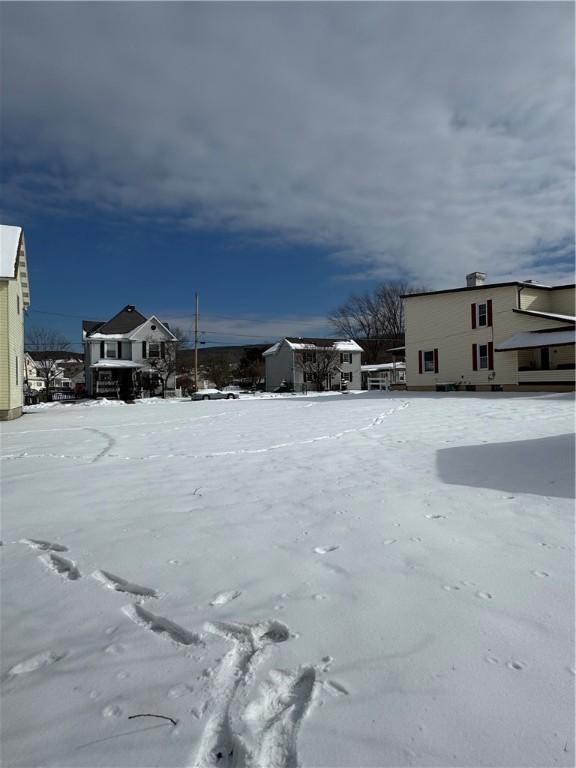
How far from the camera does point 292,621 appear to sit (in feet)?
8.25

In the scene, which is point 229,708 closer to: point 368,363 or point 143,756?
point 143,756

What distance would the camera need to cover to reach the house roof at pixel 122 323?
39.8m

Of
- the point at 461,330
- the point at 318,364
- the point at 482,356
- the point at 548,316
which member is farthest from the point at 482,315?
the point at 318,364

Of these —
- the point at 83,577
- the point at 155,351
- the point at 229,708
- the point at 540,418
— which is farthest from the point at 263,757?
the point at 155,351

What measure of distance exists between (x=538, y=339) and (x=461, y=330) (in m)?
4.94

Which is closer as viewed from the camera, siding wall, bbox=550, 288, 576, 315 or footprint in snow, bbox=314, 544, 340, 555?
footprint in snow, bbox=314, 544, 340, 555

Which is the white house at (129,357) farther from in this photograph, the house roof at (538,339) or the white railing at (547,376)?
the white railing at (547,376)

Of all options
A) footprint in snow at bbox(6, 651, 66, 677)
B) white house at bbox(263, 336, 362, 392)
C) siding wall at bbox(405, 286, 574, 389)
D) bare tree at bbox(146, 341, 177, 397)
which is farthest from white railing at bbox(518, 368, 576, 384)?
bare tree at bbox(146, 341, 177, 397)

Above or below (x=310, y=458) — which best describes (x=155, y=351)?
above

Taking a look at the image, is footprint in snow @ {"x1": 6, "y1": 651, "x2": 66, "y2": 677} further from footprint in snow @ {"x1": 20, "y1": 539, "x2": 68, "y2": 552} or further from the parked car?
the parked car

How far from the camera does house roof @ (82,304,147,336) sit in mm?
39828

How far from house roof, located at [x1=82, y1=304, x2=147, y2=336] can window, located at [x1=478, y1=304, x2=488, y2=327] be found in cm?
2789

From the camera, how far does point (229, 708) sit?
1.89 m

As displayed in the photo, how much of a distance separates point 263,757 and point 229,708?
0.88ft
